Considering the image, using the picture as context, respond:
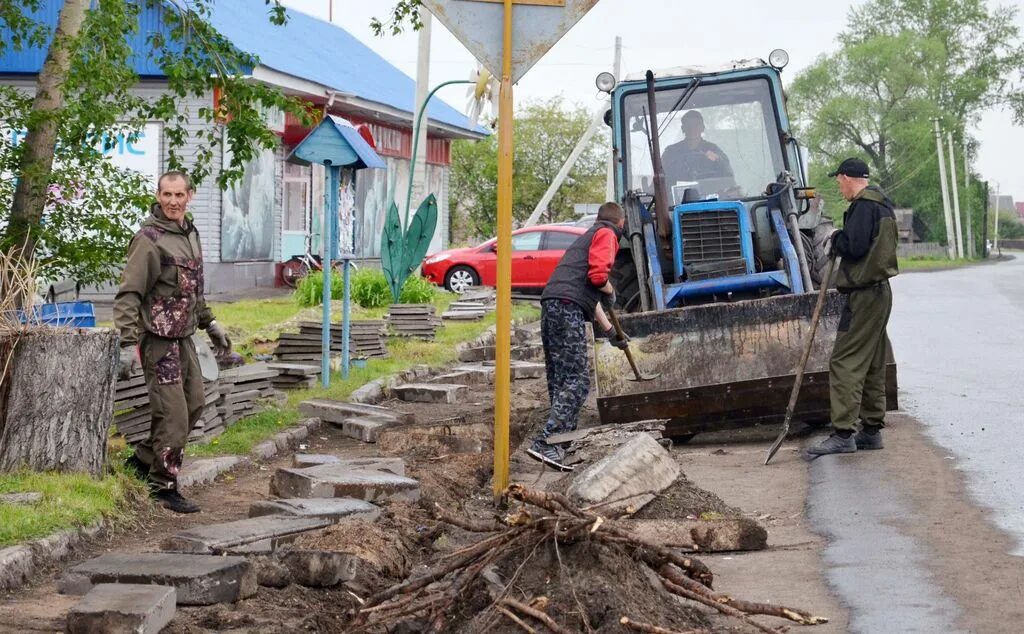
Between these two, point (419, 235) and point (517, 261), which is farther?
point (517, 261)

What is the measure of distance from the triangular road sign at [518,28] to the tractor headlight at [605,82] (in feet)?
19.0

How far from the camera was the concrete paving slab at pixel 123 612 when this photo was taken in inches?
200

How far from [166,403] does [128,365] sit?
1.27m

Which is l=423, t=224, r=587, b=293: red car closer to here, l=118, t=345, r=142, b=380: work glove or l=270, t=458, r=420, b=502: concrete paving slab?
l=118, t=345, r=142, b=380: work glove

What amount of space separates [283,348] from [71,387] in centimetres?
646

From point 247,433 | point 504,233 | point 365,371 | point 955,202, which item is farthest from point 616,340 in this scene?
point 955,202

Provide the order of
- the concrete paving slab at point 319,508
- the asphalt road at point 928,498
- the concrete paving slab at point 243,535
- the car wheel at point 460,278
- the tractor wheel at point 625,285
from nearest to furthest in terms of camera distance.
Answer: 1. the asphalt road at point 928,498
2. the concrete paving slab at point 243,535
3. the concrete paving slab at point 319,508
4. the tractor wheel at point 625,285
5. the car wheel at point 460,278

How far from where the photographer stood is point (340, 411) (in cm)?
1163

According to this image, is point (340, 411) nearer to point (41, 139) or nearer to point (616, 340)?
point (616, 340)

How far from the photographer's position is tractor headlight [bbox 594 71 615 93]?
1302cm

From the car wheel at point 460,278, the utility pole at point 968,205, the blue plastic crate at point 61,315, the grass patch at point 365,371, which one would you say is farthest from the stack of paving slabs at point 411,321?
the utility pole at point 968,205

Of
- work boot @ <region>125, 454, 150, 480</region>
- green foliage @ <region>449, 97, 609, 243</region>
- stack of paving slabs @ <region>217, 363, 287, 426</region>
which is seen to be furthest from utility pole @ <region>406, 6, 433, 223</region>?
green foliage @ <region>449, 97, 609, 243</region>

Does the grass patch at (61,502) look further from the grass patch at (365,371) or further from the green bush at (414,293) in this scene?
the green bush at (414,293)

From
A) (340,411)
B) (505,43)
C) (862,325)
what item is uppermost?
(505,43)
